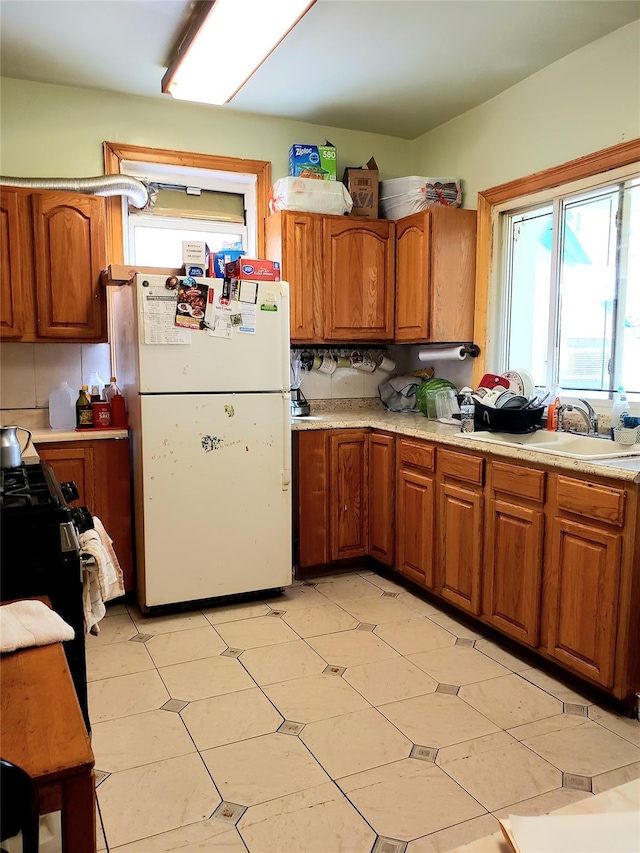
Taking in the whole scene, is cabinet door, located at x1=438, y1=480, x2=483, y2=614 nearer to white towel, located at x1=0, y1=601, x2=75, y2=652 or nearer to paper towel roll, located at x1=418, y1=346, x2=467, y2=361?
paper towel roll, located at x1=418, y1=346, x2=467, y2=361

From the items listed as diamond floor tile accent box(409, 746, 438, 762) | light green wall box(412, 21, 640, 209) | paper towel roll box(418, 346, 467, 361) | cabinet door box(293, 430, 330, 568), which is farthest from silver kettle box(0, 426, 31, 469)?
light green wall box(412, 21, 640, 209)

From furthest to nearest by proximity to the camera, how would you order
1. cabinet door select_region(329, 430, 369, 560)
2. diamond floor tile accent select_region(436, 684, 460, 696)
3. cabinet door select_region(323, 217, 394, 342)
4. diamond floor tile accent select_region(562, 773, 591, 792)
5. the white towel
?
cabinet door select_region(323, 217, 394, 342) → cabinet door select_region(329, 430, 369, 560) → diamond floor tile accent select_region(436, 684, 460, 696) → diamond floor tile accent select_region(562, 773, 591, 792) → the white towel

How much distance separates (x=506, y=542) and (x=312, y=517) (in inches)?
48.3

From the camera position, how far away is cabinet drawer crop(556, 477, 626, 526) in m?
2.09

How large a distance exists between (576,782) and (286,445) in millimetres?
1927

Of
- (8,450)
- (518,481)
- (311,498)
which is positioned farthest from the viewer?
(311,498)

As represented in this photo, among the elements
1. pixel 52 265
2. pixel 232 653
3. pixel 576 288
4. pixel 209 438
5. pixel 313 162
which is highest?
pixel 313 162

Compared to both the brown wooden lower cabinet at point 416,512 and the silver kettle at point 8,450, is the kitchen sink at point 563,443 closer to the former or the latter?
the brown wooden lower cabinet at point 416,512

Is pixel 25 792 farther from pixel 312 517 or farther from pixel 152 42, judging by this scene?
pixel 152 42

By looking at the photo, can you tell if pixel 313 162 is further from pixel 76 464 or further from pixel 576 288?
pixel 76 464

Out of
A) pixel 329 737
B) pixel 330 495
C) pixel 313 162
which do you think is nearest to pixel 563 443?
pixel 330 495

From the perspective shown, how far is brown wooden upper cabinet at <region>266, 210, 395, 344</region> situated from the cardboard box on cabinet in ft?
0.35

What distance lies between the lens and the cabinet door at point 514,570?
247cm

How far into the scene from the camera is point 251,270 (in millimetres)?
3105
